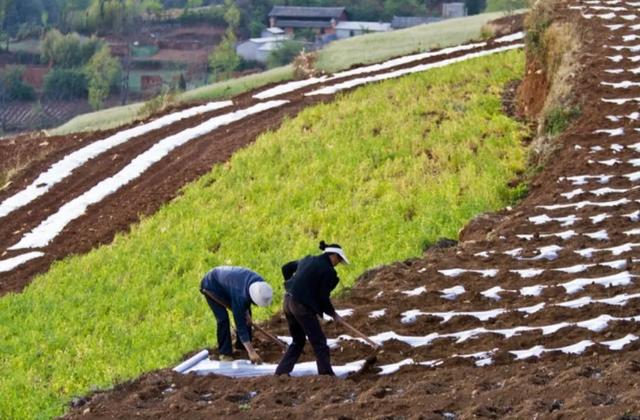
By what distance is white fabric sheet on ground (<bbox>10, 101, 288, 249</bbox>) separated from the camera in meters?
22.8

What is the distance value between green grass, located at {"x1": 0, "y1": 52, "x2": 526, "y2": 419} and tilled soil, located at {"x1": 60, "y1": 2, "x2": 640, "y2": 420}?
54.9 inches

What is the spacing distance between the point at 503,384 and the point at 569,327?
2.16 metres

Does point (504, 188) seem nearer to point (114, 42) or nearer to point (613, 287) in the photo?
point (613, 287)

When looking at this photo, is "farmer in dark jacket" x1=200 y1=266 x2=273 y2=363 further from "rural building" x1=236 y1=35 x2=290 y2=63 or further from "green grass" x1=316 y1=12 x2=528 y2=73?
"rural building" x1=236 y1=35 x2=290 y2=63

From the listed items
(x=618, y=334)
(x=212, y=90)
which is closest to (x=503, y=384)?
(x=618, y=334)

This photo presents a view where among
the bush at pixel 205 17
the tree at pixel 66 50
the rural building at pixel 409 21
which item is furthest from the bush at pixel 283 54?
the bush at pixel 205 17

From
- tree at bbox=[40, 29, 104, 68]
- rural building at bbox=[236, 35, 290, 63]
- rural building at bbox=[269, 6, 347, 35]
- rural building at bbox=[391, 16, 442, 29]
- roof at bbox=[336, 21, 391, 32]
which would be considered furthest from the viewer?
rural building at bbox=[269, 6, 347, 35]

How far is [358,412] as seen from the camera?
391 inches

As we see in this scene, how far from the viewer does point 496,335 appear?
1224cm

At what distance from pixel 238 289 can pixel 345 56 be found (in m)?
28.8

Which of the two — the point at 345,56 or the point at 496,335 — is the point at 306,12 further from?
the point at 496,335

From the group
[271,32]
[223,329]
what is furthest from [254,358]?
[271,32]

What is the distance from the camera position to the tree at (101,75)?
65688 millimetres

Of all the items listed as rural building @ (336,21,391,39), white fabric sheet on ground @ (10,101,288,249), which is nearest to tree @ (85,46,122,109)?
rural building @ (336,21,391,39)
